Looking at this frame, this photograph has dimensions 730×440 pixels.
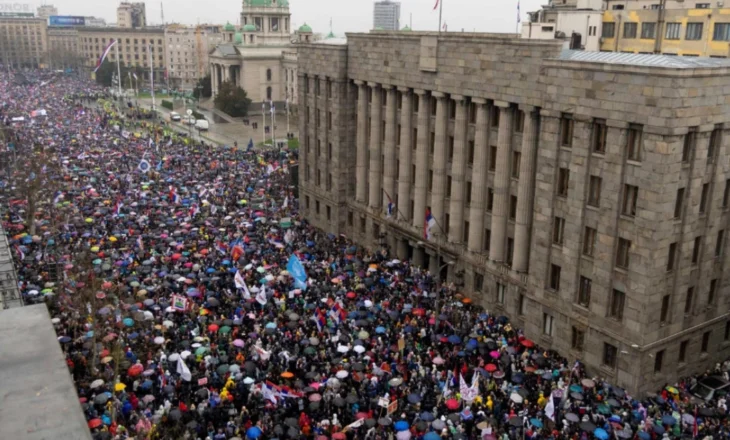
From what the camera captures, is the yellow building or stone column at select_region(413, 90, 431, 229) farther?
the yellow building

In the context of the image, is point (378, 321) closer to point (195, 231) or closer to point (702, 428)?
point (702, 428)

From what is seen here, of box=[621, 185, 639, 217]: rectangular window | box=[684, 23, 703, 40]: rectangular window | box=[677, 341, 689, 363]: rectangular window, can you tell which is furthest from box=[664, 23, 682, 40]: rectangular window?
box=[677, 341, 689, 363]: rectangular window

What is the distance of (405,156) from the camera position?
56.6 meters

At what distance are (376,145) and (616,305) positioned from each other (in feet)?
89.9

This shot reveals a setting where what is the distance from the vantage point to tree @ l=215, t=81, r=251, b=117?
156m

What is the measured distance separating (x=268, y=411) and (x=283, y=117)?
128386 millimetres

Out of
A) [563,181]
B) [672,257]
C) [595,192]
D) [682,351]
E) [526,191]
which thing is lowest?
[682,351]

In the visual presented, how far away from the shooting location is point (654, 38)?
200 feet

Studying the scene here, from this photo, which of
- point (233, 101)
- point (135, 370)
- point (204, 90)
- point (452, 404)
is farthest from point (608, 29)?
point (204, 90)

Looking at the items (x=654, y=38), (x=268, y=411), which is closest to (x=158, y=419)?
(x=268, y=411)

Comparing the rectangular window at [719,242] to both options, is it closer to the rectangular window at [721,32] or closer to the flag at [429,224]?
the flag at [429,224]

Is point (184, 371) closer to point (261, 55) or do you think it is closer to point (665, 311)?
point (665, 311)

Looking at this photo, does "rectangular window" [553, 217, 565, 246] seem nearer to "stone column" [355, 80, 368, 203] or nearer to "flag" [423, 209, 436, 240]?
"flag" [423, 209, 436, 240]

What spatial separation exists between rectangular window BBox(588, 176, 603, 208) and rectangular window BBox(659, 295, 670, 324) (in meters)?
6.10
